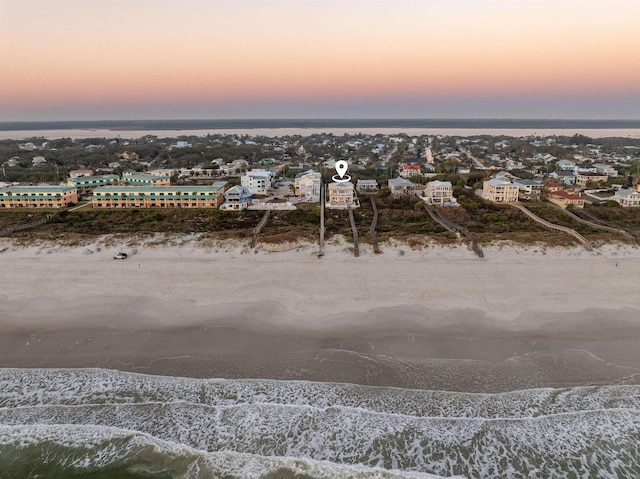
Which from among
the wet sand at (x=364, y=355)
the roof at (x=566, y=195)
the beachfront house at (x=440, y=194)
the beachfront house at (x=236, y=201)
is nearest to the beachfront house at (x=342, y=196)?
the beachfront house at (x=440, y=194)

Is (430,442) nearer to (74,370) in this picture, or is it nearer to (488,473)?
(488,473)

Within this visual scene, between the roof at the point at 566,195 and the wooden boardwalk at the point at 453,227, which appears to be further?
the roof at the point at 566,195

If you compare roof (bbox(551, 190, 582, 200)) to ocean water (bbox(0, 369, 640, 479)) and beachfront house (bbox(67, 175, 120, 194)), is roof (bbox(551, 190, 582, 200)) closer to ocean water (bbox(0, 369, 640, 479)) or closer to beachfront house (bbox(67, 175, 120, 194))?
ocean water (bbox(0, 369, 640, 479))

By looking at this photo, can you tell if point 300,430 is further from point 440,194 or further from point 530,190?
point 530,190

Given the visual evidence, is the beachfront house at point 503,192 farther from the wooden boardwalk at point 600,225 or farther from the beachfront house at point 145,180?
the beachfront house at point 145,180

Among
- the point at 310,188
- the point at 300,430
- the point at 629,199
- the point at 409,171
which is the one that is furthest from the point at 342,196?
the point at 300,430

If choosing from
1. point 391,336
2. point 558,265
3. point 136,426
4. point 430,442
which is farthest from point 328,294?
point 558,265

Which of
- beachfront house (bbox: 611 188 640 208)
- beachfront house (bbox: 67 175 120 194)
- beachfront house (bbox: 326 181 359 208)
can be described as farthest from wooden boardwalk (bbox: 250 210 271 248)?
beachfront house (bbox: 611 188 640 208)
